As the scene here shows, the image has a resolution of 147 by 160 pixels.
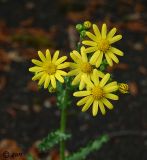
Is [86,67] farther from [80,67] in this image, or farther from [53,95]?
[53,95]

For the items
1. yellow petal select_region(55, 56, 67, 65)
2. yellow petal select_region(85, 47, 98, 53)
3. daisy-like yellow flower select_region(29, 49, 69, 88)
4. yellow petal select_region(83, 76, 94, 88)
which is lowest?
yellow petal select_region(83, 76, 94, 88)

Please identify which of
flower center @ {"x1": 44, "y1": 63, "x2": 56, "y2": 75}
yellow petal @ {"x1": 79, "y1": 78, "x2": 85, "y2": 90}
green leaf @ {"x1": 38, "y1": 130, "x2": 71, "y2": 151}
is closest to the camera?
yellow petal @ {"x1": 79, "y1": 78, "x2": 85, "y2": 90}

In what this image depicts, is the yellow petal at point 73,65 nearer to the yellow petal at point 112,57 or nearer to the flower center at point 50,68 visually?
the flower center at point 50,68

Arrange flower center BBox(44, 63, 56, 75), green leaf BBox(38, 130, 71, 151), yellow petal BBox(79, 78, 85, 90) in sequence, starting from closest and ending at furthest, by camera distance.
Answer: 1. yellow petal BBox(79, 78, 85, 90)
2. flower center BBox(44, 63, 56, 75)
3. green leaf BBox(38, 130, 71, 151)

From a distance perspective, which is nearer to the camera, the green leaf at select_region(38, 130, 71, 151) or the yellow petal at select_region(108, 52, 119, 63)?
the yellow petal at select_region(108, 52, 119, 63)

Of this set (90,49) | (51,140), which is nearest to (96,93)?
(90,49)

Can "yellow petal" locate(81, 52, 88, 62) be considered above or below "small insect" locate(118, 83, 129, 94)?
above

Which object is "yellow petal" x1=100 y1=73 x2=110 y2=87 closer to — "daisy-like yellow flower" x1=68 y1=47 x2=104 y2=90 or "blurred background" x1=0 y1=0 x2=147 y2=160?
"daisy-like yellow flower" x1=68 y1=47 x2=104 y2=90

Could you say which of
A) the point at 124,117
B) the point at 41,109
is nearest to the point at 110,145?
the point at 124,117

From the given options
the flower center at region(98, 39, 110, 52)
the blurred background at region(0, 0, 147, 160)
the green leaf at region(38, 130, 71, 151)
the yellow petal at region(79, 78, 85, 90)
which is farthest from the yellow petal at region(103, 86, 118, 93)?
the blurred background at region(0, 0, 147, 160)
